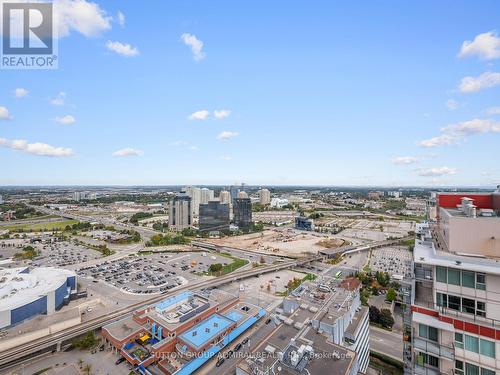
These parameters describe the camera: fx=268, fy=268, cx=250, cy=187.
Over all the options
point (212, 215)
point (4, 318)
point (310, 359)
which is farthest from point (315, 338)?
point (212, 215)

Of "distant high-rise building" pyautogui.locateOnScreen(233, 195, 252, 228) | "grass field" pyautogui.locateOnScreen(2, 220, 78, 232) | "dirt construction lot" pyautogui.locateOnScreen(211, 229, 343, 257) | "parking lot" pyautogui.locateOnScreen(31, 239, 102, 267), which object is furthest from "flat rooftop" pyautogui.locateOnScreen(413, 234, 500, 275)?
"grass field" pyautogui.locateOnScreen(2, 220, 78, 232)

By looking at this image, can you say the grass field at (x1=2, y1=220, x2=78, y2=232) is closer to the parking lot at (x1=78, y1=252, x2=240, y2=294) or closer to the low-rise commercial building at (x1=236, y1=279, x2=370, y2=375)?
the parking lot at (x1=78, y1=252, x2=240, y2=294)

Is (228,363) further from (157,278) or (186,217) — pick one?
(186,217)

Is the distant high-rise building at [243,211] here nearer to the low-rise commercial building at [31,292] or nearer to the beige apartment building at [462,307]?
the low-rise commercial building at [31,292]

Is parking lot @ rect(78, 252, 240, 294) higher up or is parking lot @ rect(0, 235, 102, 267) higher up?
parking lot @ rect(0, 235, 102, 267)

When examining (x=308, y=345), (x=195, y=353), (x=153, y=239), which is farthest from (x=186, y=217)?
(x=308, y=345)

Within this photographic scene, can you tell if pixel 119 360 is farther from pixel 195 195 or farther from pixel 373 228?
pixel 195 195

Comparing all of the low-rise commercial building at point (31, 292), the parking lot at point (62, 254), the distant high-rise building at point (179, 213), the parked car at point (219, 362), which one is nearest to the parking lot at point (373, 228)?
the distant high-rise building at point (179, 213)
